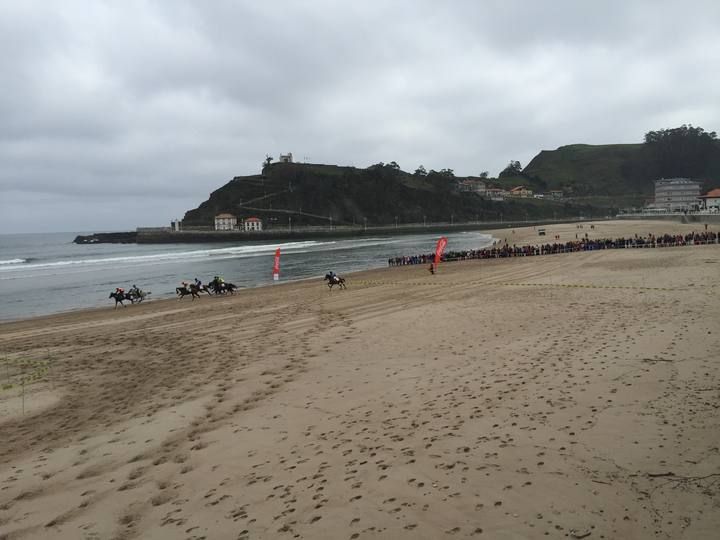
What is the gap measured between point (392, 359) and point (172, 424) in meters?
4.46

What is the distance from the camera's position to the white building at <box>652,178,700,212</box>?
122 meters

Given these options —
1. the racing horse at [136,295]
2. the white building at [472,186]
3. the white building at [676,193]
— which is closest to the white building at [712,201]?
the white building at [676,193]

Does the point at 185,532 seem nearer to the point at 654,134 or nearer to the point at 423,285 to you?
the point at 423,285

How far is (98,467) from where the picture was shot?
591cm

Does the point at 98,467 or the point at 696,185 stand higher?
the point at 696,185

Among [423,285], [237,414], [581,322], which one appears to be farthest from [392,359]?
[423,285]

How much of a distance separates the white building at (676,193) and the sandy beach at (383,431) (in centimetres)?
13540

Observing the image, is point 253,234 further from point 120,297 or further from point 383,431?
Answer: point 383,431

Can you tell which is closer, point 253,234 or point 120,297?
point 120,297

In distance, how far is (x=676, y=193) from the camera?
127 metres

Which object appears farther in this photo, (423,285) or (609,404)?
(423,285)

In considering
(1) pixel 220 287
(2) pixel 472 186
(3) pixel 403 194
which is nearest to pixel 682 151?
(2) pixel 472 186

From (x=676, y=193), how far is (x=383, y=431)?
A: 151 metres

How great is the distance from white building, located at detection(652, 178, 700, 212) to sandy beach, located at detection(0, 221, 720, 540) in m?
135
